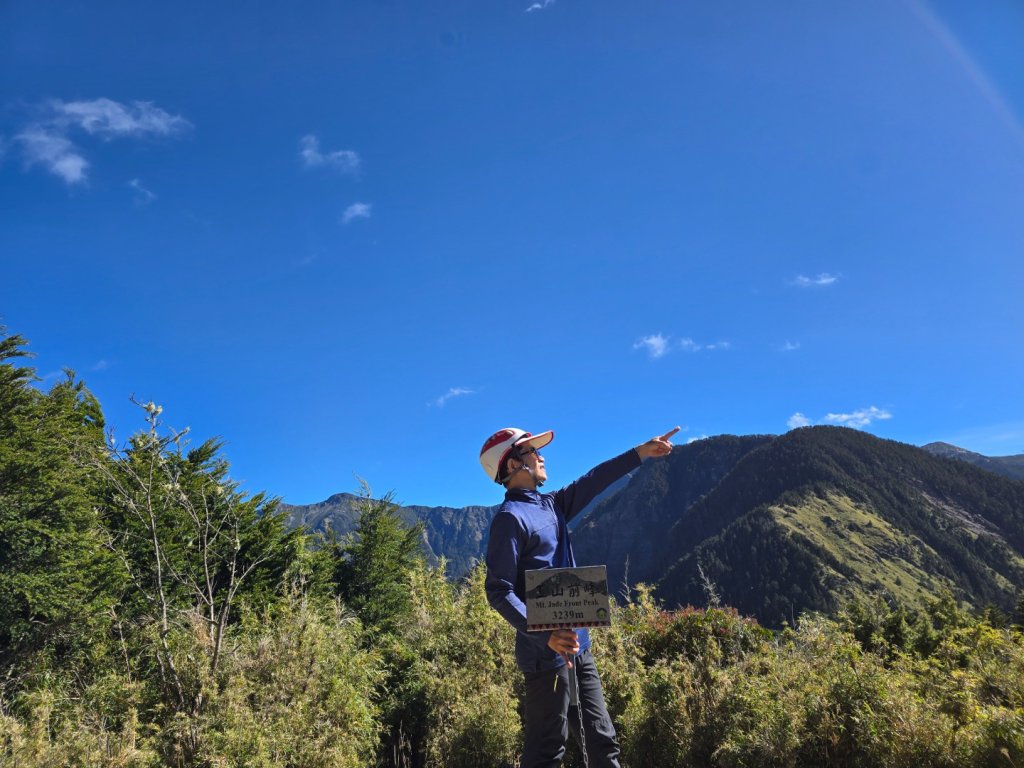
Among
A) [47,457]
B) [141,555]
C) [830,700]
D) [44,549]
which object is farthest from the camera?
[141,555]

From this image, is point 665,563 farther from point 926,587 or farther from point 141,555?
point 141,555

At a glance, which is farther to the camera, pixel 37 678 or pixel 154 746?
pixel 37 678

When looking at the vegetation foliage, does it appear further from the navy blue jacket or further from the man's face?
the man's face

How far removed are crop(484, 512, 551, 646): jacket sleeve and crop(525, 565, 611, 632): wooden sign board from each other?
0.41 ft

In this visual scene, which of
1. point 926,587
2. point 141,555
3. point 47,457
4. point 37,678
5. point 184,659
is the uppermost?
point 47,457

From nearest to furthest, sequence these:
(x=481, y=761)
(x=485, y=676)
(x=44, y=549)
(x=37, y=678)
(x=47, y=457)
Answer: (x=481, y=761) → (x=485, y=676) → (x=37, y=678) → (x=44, y=549) → (x=47, y=457)

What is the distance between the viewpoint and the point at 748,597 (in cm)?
11981

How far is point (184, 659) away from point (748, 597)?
136342mm

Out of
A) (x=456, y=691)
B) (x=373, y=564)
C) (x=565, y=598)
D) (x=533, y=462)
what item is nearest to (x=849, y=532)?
(x=373, y=564)

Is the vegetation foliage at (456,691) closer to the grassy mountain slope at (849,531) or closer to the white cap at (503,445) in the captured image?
the white cap at (503,445)

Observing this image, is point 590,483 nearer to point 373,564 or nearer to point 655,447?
point 655,447

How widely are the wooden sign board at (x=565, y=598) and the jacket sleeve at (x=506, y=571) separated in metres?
0.12

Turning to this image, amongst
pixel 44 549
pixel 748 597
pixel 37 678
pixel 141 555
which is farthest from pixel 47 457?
pixel 748 597

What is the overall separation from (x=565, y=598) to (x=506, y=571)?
0.36 meters
